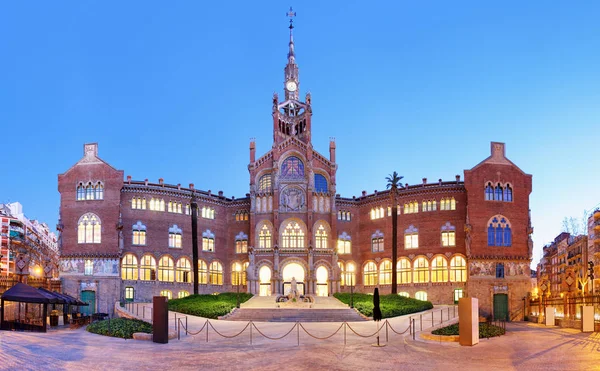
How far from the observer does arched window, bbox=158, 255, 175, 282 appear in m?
74.8

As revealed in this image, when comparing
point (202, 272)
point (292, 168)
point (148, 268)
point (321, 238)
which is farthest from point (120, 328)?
point (292, 168)

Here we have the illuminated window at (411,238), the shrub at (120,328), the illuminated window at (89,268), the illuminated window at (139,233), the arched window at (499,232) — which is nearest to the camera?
the shrub at (120,328)

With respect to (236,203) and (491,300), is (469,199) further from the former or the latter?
(236,203)

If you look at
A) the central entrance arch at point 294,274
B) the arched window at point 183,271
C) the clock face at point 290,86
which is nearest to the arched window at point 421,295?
the central entrance arch at point 294,274

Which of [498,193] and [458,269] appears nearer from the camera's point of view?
[458,269]

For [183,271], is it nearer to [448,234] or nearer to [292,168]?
[292,168]

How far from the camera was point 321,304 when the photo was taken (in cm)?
6550

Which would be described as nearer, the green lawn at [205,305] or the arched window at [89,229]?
the green lawn at [205,305]

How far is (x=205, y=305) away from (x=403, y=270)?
26.7m

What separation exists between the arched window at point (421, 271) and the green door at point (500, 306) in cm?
788

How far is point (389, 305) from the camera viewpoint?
60.7 meters

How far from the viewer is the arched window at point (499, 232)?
2817 inches

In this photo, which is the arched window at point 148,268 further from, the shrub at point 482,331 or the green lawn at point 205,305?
the shrub at point 482,331

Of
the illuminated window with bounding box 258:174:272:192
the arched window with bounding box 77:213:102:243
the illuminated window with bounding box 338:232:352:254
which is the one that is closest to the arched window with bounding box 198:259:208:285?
the illuminated window with bounding box 258:174:272:192
